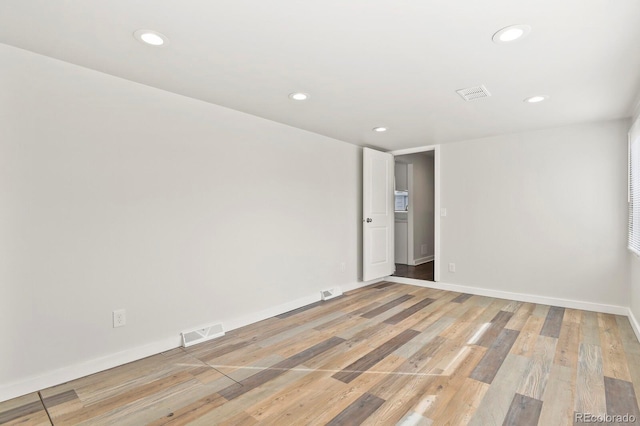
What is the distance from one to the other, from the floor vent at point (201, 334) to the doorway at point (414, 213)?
4.11 metres

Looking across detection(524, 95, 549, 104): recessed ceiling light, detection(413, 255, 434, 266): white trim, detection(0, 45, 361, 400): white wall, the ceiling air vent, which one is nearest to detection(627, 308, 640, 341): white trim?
detection(524, 95, 549, 104): recessed ceiling light

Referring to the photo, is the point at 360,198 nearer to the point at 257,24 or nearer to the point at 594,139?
the point at 594,139

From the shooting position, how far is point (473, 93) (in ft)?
8.89

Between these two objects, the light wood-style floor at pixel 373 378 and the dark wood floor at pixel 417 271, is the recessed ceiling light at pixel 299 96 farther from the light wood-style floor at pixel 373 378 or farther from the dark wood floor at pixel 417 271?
the dark wood floor at pixel 417 271

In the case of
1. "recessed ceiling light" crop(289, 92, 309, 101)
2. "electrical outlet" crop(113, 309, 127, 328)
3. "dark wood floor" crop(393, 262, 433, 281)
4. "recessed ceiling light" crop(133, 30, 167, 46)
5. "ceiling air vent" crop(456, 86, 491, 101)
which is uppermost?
"recessed ceiling light" crop(133, 30, 167, 46)

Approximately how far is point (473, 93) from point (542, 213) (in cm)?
216

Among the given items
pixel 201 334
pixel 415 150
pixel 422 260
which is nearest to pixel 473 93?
pixel 415 150

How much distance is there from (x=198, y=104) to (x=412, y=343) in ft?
9.46

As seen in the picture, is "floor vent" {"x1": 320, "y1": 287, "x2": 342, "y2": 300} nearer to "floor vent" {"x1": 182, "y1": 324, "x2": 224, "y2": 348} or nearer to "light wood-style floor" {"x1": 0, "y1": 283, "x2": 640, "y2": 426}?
"light wood-style floor" {"x1": 0, "y1": 283, "x2": 640, "y2": 426}

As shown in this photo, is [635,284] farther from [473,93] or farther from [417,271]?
[417,271]

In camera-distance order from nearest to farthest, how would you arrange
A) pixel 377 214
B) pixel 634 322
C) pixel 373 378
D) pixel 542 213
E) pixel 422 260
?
pixel 373 378, pixel 634 322, pixel 542 213, pixel 377 214, pixel 422 260

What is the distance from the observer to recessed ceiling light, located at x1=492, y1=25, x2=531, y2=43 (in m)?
1.76

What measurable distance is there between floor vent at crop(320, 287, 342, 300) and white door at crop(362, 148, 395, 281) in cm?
56

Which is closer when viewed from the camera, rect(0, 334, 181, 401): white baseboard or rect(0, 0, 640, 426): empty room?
rect(0, 0, 640, 426): empty room
